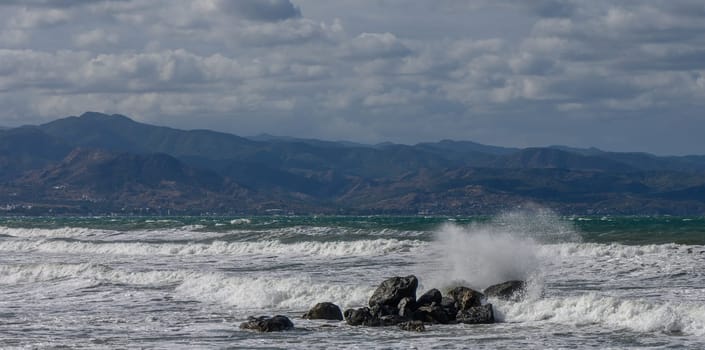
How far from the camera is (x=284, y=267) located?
5556cm

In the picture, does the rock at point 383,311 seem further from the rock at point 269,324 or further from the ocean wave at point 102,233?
the ocean wave at point 102,233

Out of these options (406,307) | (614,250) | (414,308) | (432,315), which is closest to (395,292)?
(406,307)

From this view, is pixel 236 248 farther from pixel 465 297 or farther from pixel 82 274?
pixel 465 297

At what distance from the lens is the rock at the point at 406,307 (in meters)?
33.3

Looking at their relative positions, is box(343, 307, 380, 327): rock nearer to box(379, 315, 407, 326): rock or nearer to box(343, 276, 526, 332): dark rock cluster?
box(343, 276, 526, 332): dark rock cluster

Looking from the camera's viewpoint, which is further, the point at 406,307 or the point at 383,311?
the point at 383,311

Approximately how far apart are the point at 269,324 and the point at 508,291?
8838 millimetres

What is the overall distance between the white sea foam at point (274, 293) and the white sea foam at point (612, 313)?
6868 millimetres

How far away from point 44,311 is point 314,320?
11.0 meters

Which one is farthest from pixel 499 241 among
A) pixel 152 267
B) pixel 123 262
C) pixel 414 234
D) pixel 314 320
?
pixel 414 234

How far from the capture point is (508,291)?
35688mm

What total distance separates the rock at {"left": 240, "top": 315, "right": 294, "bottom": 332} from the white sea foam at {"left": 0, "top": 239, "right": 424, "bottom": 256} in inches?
1242

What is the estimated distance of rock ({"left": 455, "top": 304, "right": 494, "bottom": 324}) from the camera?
33031 millimetres

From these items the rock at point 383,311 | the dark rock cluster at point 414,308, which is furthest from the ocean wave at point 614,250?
the rock at point 383,311
